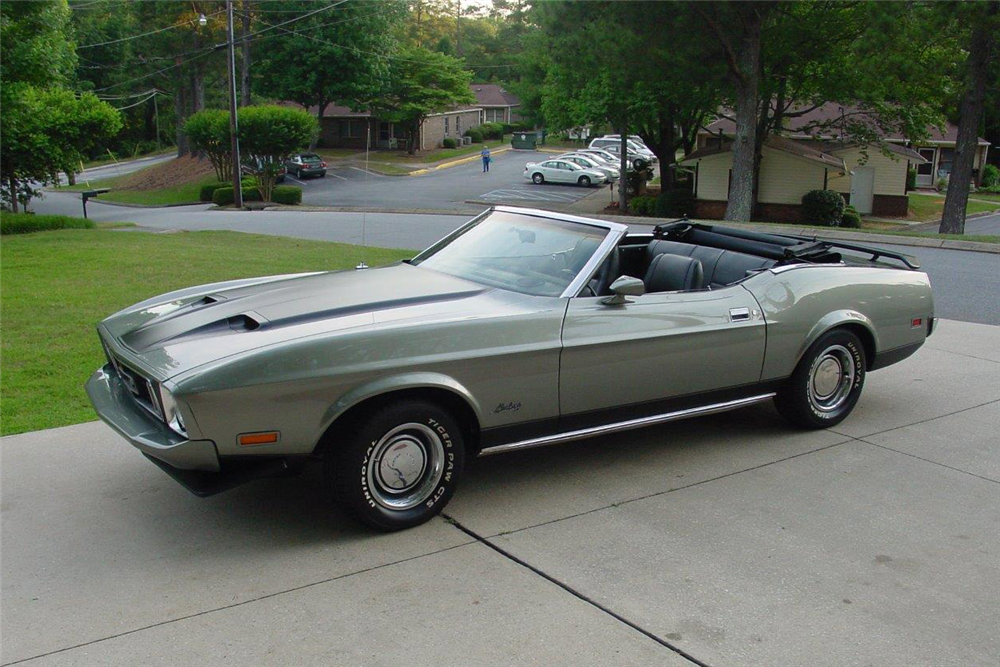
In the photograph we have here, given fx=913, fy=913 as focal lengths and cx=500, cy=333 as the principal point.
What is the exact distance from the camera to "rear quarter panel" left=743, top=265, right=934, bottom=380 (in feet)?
18.9

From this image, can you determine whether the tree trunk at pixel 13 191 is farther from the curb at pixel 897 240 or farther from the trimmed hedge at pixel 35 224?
the curb at pixel 897 240

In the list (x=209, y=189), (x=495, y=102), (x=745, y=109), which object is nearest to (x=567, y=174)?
(x=209, y=189)

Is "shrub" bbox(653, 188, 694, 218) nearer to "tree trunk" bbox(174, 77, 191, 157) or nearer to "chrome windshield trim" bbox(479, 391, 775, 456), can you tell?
"chrome windshield trim" bbox(479, 391, 775, 456)

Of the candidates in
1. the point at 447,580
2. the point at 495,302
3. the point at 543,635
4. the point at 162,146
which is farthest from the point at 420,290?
the point at 162,146

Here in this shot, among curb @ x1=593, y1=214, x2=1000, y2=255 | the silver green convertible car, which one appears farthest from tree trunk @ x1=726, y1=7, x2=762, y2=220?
the silver green convertible car

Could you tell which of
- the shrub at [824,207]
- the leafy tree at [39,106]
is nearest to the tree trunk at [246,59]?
the leafy tree at [39,106]

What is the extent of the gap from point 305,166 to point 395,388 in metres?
49.4

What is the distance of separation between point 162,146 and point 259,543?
8438cm

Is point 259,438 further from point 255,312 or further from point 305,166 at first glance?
point 305,166

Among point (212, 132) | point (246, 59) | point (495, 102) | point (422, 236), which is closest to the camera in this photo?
point (422, 236)

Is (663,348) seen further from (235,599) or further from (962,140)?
(962,140)

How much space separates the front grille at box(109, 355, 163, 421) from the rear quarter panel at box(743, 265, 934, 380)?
140 inches

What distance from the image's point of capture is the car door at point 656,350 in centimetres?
492

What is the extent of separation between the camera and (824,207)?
33656 millimetres
